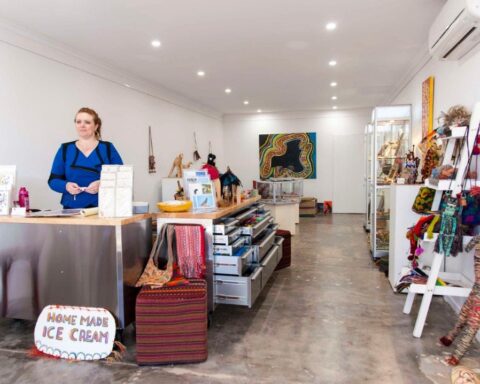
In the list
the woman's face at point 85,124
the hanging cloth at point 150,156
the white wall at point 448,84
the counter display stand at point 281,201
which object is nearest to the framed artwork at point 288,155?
the counter display stand at point 281,201

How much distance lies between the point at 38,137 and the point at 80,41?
3.83 ft

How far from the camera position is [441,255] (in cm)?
253

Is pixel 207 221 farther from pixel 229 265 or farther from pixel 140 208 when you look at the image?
pixel 140 208

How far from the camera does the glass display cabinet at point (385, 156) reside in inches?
191

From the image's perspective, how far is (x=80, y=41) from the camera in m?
4.09

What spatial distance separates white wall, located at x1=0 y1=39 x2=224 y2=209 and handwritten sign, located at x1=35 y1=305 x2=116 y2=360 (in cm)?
187

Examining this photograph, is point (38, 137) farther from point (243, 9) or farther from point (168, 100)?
point (168, 100)

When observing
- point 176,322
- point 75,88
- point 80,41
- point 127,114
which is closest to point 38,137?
point 75,88

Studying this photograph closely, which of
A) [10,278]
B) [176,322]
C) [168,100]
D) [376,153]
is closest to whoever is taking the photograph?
[176,322]

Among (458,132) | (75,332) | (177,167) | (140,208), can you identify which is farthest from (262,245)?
(177,167)

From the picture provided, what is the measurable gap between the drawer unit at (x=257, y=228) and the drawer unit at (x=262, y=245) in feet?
0.27

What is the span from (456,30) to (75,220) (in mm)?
3014

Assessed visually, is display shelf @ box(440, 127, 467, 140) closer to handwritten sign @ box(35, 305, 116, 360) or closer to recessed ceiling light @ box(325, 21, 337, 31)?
recessed ceiling light @ box(325, 21, 337, 31)

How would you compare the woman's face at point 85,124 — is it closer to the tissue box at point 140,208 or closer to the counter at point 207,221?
the tissue box at point 140,208
